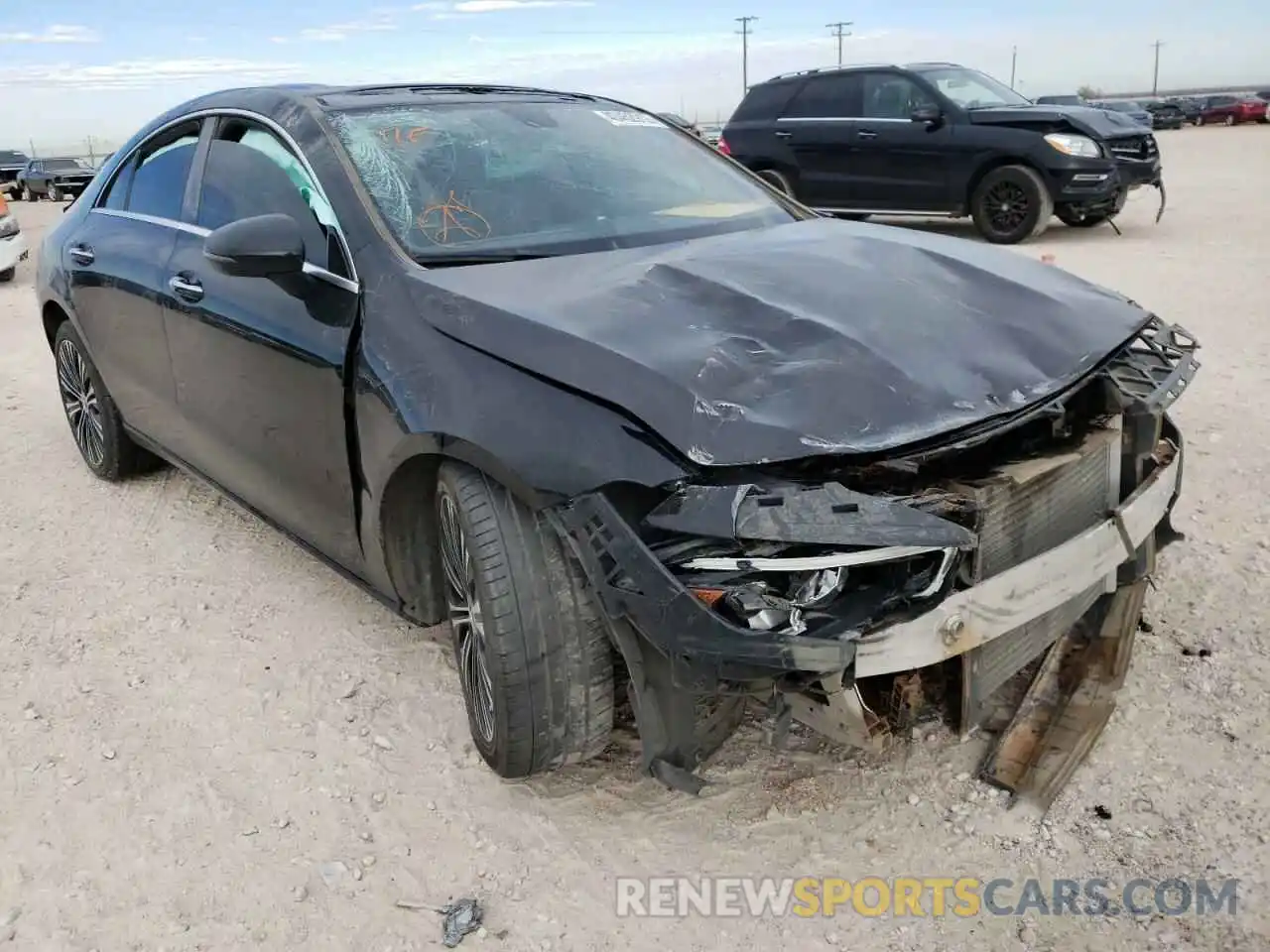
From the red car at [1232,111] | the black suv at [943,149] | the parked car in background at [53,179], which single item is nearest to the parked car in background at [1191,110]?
the red car at [1232,111]

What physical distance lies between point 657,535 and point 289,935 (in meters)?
1.17

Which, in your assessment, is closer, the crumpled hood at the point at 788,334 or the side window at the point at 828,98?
the crumpled hood at the point at 788,334

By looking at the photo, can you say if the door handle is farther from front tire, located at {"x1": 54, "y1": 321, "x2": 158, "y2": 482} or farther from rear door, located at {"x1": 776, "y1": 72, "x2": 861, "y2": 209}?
rear door, located at {"x1": 776, "y1": 72, "x2": 861, "y2": 209}

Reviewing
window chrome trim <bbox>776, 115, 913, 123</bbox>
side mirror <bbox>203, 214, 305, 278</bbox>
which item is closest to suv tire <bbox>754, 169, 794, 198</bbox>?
window chrome trim <bbox>776, 115, 913, 123</bbox>

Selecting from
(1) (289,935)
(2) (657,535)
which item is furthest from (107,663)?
(2) (657,535)

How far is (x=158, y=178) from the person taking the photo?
160 inches

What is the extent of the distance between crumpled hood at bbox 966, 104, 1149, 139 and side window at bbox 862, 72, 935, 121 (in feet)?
2.02

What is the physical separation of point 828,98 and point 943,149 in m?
1.51

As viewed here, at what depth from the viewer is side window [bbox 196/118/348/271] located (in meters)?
2.97

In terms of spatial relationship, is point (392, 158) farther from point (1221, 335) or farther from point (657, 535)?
point (1221, 335)

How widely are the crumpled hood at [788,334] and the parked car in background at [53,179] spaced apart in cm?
2755

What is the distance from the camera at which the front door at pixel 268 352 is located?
2.93 metres

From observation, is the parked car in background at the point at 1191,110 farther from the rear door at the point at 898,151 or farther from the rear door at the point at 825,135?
the rear door at the point at 898,151

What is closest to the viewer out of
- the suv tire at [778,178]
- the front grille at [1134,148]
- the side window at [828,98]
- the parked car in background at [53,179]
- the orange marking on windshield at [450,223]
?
the orange marking on windshield at [450,223]
